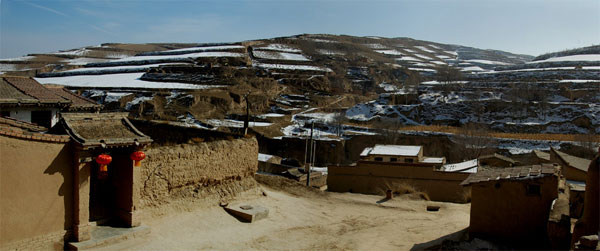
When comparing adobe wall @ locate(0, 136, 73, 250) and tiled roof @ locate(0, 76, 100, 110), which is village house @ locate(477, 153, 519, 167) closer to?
tiled roof @ locate(0, 76, 100, 110)

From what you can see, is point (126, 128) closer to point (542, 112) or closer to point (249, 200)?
point (249, 200)

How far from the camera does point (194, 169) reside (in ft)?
40.7

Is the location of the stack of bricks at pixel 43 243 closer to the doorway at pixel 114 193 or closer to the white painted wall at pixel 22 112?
the doorway at pixel 114 193

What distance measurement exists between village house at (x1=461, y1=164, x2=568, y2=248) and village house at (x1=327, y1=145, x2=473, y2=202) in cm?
855

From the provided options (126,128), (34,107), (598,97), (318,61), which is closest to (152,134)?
(34,107)

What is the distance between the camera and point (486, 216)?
10.3 m

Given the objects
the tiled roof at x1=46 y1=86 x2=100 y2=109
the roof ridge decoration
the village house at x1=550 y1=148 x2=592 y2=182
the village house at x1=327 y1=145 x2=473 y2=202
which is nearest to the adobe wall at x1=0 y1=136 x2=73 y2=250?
the roof ridge decoration

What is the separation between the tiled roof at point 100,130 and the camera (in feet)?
31.0

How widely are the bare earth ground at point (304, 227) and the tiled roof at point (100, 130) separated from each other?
2.13 m

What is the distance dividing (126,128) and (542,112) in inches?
1820

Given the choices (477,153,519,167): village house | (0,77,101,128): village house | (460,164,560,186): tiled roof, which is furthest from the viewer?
(477,153,519,167): village house

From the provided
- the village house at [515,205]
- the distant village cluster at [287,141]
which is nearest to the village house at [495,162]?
the distant village cluster at [287,141]

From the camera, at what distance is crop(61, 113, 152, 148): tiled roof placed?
9458 millimetres

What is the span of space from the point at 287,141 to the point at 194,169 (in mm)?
27075
